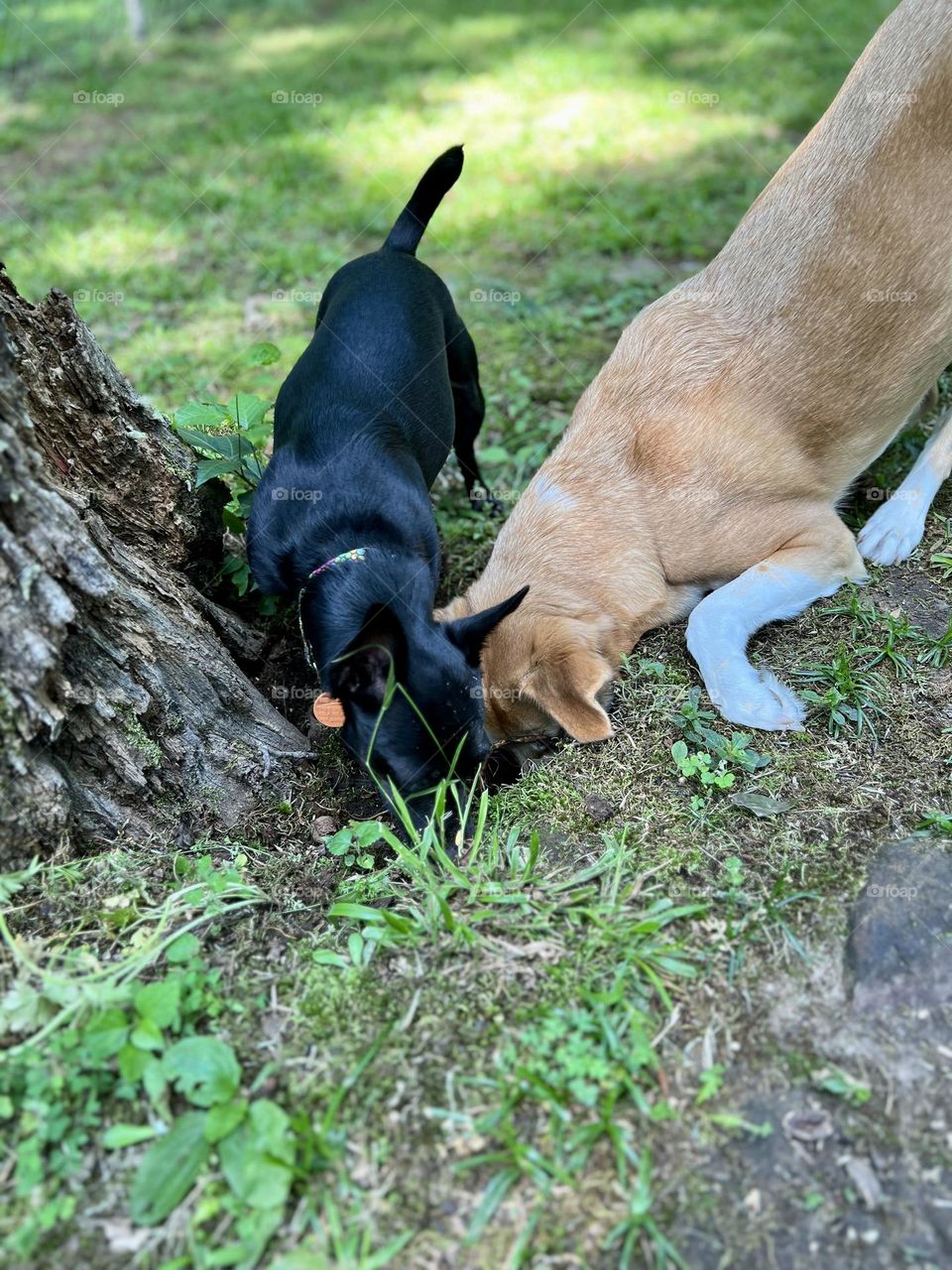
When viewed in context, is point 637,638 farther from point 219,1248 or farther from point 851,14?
point 851,14

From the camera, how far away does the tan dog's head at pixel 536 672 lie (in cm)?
330

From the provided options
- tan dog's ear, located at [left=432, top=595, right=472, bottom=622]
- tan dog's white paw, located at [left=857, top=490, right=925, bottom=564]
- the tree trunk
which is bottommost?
tan dog's white paw, located at [left=857, top=490, right=925, bottom=564]

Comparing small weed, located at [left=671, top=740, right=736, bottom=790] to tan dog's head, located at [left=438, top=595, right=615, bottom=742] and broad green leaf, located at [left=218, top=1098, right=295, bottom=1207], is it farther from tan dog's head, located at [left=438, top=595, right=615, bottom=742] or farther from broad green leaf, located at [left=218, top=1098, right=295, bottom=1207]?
broad green leaf, located at [left=218, top=1098, right=295, bottom=1207]

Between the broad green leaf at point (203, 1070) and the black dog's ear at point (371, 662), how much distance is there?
117cm

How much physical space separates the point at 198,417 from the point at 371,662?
4.14ft

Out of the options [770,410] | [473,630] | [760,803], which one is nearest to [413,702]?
[473,630]

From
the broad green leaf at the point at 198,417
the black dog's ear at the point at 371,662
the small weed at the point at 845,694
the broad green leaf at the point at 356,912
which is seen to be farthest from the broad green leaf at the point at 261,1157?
the broad green leaf at the point at 198,417

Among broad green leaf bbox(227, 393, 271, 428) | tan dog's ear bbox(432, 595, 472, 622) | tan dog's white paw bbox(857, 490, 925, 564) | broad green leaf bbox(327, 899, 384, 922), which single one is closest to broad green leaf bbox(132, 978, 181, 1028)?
broad green leaf bbox(327, 899, 384, 922)

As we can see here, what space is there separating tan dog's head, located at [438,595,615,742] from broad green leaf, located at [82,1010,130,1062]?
1610 mm

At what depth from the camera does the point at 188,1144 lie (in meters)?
2.07

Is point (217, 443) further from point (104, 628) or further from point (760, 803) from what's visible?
point (760, 803)

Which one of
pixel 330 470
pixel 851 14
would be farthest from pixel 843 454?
pixel 851 14

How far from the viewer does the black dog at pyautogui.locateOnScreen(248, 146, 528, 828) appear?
3148mm

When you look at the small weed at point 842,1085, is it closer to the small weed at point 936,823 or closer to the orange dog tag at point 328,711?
the small weed at point 936,823
